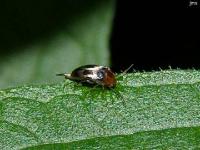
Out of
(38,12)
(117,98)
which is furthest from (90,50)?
(117,98)

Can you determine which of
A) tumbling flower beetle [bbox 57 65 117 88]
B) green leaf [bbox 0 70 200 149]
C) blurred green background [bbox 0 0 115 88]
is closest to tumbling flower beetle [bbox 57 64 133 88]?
tumbling flower beetle [bbox 57 65 117 88]

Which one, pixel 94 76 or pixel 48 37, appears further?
pixel 48 37

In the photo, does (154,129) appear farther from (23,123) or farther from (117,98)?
(23,123)

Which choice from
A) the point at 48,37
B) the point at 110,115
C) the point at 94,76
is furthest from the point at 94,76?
the point at 48,37

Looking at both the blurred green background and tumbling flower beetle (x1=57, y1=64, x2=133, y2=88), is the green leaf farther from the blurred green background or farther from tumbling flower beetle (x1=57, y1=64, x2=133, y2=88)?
the blurred green background

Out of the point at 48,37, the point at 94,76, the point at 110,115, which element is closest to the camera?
the point at 110,115

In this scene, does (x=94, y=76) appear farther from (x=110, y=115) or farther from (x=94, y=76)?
(x=110, y=115)

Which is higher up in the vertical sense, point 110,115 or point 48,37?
point 48,37
